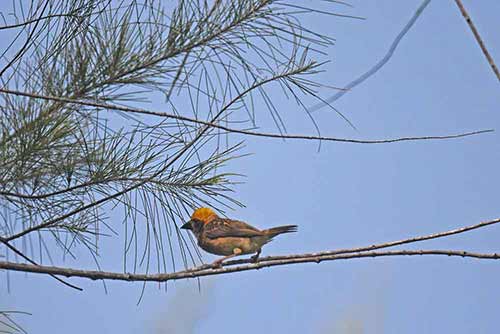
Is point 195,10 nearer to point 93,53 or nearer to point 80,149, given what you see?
point 93,53

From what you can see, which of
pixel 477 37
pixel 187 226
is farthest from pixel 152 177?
pixel 477 37

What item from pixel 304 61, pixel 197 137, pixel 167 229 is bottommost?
pixel 167 229

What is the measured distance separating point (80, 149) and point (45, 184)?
0.08 m

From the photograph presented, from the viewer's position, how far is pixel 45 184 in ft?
4.00

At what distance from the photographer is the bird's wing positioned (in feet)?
5.13

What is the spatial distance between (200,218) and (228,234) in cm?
7

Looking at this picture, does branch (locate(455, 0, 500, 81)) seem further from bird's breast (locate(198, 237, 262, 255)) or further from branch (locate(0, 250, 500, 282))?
bird's breast (locate(198, 237, 262, 255))

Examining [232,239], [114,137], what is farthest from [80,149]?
[232,239]

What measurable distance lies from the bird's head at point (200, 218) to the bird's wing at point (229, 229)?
0.01 metres

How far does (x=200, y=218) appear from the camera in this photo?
62.6 inches

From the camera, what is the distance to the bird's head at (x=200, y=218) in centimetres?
148

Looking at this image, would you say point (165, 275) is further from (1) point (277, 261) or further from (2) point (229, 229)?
(2) point (229, 229)

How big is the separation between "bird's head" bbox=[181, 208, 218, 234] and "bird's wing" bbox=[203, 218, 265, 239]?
1 centimetres

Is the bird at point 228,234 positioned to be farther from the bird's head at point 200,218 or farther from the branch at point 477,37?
the branch at point 477,37
